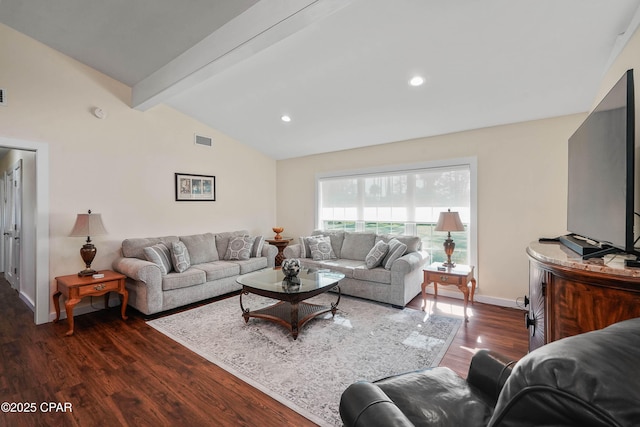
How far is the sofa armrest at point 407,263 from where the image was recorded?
12.0ft

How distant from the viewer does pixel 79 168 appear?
11.8 feet

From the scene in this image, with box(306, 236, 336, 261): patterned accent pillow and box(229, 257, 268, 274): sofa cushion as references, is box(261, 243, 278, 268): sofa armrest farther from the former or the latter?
box(306, 236, 336, 261): patterned accent pillow

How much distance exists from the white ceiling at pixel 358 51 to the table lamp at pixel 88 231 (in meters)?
1.68

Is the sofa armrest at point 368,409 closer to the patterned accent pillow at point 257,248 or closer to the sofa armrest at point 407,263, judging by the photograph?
the sofa armrest at point 407,263

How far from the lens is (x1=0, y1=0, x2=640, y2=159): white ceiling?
221cm

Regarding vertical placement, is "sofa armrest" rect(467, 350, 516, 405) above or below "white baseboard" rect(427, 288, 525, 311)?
above

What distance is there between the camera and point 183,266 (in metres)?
3.87

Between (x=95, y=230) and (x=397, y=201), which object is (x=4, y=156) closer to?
(x=95, y=230)

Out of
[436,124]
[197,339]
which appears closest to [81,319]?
[197,339]

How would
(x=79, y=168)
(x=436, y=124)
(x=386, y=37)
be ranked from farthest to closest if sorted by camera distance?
(x=436, y=124) → (x=79, y=168) → (x=386, y=37)

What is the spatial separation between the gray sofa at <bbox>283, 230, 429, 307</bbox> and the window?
0.36 metres

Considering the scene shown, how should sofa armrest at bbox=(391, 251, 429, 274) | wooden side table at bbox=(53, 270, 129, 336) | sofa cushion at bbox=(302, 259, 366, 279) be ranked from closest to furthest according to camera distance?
wooden side table at bbox=(53, 270, 129, 336) → sofa armrest at bbox=(391, 251, 429, 274) → sofa cushion at bbox=(302, 259, 366, 279)

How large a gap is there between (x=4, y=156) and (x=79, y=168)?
2.91m

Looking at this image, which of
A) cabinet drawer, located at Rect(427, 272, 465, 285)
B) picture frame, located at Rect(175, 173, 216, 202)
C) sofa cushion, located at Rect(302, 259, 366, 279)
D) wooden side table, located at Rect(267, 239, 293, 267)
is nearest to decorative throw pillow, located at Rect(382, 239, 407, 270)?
sofa cushion, located at Rect(302, 259, 366, 279)
